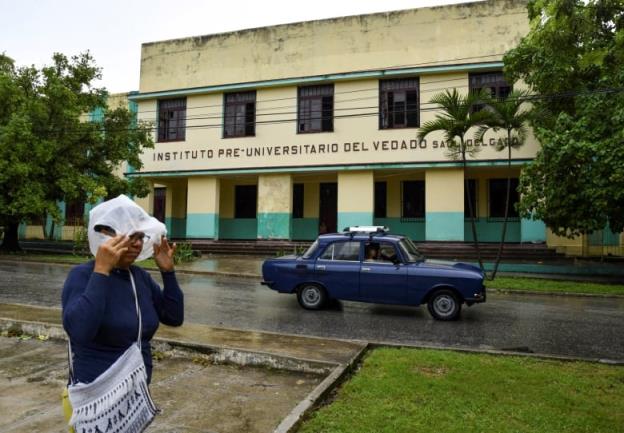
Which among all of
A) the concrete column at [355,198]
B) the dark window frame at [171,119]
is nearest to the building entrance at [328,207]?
the concrete column at [355,198]

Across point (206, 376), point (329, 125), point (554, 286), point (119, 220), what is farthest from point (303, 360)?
point (329, 125)

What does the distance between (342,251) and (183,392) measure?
17.4 ft

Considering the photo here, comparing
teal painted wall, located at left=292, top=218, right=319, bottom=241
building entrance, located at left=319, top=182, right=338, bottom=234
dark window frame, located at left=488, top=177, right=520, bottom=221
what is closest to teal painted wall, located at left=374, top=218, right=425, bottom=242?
building entrance, located at left=319, top=182, right=338, bottom=234

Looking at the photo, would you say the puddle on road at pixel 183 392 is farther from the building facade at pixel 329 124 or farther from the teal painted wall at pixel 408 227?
the teal painted wall at pixel 408 227

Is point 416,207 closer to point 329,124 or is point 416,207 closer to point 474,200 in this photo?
point 474,200

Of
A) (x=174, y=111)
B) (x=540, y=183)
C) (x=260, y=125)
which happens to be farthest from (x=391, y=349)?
(x=174, y=111)

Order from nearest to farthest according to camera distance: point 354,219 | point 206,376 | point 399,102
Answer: point 206,376 < point 399,102 < point 354,219

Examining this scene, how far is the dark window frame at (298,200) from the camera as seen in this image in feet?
79.9

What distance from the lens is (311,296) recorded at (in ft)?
32.1

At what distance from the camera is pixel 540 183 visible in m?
14.2

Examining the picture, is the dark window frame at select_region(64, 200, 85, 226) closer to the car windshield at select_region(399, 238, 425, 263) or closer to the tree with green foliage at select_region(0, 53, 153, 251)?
the tree with green foliage at select_region(0, 53, 153, 251)

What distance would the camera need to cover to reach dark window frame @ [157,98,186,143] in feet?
79.2

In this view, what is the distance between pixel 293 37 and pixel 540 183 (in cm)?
1326

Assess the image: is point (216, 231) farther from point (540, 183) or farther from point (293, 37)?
point (540, 183)
